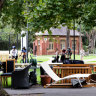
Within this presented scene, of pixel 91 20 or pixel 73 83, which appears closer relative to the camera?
pixel 73 83

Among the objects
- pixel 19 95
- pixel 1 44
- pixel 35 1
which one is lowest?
pixel 19 95

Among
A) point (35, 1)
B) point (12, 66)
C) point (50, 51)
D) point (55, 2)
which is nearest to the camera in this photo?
point (12, 66)

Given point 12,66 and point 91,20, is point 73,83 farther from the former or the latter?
point 91,20

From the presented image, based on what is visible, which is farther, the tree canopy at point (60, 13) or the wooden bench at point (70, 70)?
the tree canopy at point (60, 13)

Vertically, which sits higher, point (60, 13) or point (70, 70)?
point (60, 13)

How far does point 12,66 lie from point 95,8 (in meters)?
4.80

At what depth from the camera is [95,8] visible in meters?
14.2

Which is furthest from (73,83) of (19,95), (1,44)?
(1,44)

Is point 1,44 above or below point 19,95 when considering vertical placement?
above

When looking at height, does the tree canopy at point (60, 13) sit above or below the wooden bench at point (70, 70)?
above

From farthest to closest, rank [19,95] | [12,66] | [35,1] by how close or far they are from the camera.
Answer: [35,1] → [12,66] → [19,95]

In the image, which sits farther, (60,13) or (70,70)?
(60,13)

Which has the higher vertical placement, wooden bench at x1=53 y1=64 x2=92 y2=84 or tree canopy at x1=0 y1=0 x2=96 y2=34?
tree canopy at x1=0 y1=0 x2=96 y2=34

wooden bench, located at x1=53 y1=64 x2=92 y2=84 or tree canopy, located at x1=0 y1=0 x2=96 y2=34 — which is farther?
tree canopy, located at x1=0 y1=0 x2=96 y2=34
